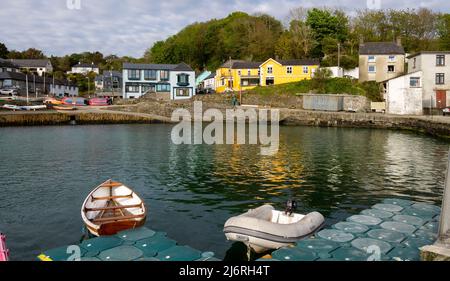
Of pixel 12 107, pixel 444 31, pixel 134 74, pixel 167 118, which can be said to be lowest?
pixel 167 118

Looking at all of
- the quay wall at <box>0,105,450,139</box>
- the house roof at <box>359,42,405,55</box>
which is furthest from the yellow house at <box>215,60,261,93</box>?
the house roof at <box>359,42,405,55</box>

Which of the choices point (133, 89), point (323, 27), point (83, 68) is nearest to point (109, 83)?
point (83, 68)

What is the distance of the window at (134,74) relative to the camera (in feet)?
320

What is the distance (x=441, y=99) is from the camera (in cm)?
6950

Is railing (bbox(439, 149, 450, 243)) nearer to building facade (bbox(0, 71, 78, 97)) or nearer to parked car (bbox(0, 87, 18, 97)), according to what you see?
parked car (bbox(0, 87, 18, 97))

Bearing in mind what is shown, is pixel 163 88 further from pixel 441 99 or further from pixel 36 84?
pixel 441 99

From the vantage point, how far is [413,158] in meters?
39.7

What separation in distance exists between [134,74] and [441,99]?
220ft

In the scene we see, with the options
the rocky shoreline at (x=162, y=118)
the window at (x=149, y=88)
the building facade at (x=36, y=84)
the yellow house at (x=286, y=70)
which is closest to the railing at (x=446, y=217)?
the rocky shoreline at (x=162, y=118)

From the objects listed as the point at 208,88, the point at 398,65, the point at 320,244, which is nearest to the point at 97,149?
the point at 320,244

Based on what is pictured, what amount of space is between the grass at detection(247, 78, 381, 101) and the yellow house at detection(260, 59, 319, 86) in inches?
224
